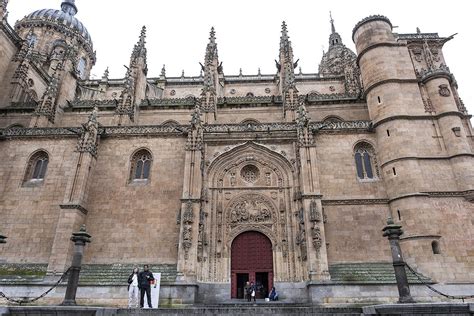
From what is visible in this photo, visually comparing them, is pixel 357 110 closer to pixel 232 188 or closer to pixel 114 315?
pixel 232 188

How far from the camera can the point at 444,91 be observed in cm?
2117

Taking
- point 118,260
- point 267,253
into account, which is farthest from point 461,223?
point 118,260

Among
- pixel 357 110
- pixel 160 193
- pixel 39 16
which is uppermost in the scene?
pixel 39 16

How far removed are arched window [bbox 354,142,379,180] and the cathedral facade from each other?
2.7 inches

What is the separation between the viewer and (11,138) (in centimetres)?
2162

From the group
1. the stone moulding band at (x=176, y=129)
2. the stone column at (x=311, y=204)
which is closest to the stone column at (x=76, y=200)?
the stone moulding band at (x=176, y=129)

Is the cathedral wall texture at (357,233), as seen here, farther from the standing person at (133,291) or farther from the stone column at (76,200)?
the stone column at (76,200)

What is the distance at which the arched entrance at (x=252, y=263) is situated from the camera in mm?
17942

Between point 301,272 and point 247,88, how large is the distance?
2535cm

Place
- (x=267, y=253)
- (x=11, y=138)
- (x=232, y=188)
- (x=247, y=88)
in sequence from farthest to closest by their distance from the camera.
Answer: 1. (x=247, y=88)
2. (x=11, y=138)
3. (x=232, y=188)
4. (x=267, y=253)

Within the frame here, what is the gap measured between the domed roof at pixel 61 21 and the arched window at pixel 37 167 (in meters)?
33.3

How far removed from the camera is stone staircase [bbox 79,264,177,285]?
1647 cm

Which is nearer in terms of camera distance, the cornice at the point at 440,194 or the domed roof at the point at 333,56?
the cornice at the point at 440,194

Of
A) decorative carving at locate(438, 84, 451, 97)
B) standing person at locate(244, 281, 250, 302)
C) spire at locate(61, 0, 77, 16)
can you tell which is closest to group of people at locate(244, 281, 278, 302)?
standing person at locate(244, 281, 250, 302)
